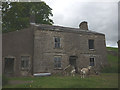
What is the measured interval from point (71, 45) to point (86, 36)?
3497mm

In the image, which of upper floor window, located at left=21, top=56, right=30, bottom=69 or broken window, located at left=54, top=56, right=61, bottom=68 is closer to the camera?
upper floor window, located at left=21, top=56, right=30, bottom=69

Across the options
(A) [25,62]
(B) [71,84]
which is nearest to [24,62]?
(A) [25,62]

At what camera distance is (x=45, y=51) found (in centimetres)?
2259

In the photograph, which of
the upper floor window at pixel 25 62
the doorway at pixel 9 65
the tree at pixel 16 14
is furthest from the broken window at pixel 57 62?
the tree at pixel 16 14

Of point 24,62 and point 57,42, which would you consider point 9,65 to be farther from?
point 57,42

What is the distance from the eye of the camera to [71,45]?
24578 mm

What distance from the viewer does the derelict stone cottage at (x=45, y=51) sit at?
2161cm

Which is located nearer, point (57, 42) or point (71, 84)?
point (71, 84)

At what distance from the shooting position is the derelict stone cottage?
2161 centimetres

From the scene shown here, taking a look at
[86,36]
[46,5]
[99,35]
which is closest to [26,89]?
[86,36]

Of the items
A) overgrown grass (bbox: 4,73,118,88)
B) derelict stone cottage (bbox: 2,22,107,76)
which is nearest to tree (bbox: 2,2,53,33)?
derelict stone cottage (bbox: 2,22,107,76)

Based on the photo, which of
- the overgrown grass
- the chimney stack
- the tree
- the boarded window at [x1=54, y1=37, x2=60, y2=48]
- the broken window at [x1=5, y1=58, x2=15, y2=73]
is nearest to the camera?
the overgrown grass

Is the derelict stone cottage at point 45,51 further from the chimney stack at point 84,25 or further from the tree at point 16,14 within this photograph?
the tree at point 16,14

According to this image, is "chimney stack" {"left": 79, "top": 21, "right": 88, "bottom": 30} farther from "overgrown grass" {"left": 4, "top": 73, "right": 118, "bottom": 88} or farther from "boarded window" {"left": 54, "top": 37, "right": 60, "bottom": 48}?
"overgrown grass" {"left": 4, "top": 73, "right": 118, "bottom": 88}
